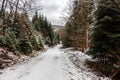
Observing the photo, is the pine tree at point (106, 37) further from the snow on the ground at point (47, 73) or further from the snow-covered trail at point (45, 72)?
the snow-covered trail at point (45, 72)

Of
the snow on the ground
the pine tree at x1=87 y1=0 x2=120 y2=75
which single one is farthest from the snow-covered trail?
the pine tree at x1=87 y1=0 x2=120 y2=75

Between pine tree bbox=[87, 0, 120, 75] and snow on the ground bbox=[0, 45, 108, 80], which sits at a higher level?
pine tree bbox=[87, 0, 120, 75]

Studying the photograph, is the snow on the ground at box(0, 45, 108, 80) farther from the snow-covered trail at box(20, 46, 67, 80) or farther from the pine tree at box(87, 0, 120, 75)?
the pine tree at box(87, 0, 120, 75)

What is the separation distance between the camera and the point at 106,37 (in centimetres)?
1505

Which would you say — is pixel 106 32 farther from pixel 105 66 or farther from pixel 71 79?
pixel 71 79

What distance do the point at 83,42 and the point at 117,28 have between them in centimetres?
1745

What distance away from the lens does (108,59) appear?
15359 millimetres

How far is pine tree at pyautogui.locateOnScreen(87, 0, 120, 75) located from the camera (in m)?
14.5

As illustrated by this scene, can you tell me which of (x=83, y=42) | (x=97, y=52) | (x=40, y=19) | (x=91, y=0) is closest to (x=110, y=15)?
(x=97, y=52)

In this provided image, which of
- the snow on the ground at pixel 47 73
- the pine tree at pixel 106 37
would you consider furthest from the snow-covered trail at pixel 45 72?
the pine tree at pixel 106 37

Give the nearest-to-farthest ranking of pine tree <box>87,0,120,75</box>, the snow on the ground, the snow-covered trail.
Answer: the snow-covered trail
the snow on the ground
pine tree <box>87,0,120,75</box>

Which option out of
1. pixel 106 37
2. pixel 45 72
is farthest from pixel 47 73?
pixel 106 37

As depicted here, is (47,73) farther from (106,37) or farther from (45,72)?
(106,37)

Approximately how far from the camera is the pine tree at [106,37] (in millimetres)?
14492
